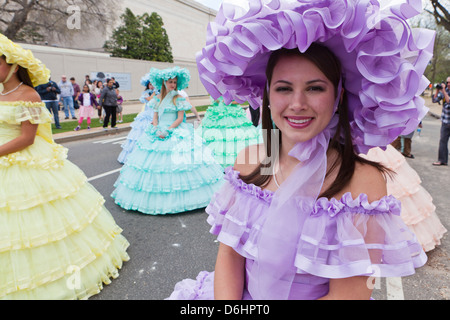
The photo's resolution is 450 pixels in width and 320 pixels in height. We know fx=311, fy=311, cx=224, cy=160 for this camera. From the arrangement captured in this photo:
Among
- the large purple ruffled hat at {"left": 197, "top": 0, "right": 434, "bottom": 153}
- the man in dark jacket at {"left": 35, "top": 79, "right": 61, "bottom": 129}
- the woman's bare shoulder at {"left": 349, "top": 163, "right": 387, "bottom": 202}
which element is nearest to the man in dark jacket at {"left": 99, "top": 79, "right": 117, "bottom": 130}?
the man in dark jacket at {"left": 35, "top": 79, "right": 61, "bottom": 129}

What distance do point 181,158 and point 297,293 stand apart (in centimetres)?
384

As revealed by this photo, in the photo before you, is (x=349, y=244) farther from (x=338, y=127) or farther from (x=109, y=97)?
→ (x=109, y=97)

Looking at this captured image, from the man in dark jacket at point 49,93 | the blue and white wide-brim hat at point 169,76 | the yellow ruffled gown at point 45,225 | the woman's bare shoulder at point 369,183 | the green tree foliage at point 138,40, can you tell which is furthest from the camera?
the green tree foliage at point 138,40

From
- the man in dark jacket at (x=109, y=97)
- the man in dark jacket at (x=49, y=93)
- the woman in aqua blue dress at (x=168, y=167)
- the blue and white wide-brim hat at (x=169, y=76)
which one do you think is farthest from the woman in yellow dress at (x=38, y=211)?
the man in dark jacket at (x=49, y=93)

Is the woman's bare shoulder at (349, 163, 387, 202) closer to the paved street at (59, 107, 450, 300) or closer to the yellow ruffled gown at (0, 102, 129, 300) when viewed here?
the paved street at (59, 107, 450, 300)

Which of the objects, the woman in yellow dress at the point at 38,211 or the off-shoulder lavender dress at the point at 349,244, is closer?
the off-shoulder lavender dress at the point at 349,244

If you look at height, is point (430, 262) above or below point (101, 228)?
below

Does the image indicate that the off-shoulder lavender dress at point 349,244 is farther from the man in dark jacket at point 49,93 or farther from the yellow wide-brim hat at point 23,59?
the man in dark jacket at point 49,93

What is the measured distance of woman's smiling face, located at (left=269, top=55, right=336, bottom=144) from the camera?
1205 mm

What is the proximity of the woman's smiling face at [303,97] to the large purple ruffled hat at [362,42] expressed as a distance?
0.11 metres

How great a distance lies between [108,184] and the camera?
249 inches

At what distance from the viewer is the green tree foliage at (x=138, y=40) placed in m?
27.8
